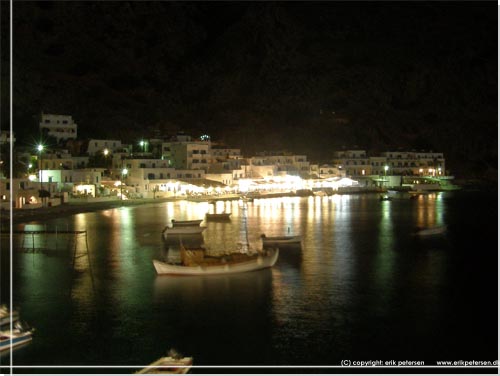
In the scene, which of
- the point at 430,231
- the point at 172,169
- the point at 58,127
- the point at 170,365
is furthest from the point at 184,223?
the point at 58,127

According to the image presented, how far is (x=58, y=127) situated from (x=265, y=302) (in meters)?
44.1

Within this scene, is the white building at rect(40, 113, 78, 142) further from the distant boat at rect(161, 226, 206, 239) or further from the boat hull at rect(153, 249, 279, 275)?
the boat hull at rect(153, 249, 279, 275)

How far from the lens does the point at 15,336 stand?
11.2 m

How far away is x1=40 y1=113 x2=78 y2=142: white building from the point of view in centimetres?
5256

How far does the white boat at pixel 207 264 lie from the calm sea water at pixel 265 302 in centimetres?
26

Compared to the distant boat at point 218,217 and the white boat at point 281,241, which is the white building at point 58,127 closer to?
the distant boat at point 218,217

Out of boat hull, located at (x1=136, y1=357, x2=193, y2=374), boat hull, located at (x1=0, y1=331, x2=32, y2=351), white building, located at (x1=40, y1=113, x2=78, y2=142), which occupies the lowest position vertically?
boat hull, located at (x1=136, y1=357, x2=193, y2=374)

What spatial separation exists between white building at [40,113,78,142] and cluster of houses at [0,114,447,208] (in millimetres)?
90

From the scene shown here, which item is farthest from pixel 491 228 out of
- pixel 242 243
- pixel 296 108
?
pixel 296 108

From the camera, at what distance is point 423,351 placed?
11.5 meters

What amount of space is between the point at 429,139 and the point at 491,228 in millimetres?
58926

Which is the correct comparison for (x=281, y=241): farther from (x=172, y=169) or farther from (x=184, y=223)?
(x=172, y=169)

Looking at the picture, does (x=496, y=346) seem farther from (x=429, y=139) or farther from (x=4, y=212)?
(x=429, y=139)

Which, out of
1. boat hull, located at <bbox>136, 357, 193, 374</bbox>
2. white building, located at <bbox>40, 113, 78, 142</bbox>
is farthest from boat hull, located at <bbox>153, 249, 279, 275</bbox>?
white building, located at <bbox>40, 113, 78, 142</bbox>
